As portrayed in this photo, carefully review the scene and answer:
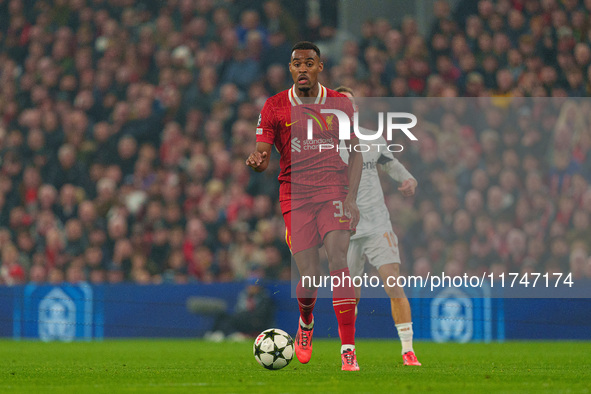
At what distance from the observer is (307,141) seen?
6.65 m

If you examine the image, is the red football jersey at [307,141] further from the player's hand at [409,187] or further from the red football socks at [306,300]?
the player's hand at [409,187]

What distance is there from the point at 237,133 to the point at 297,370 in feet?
24.7

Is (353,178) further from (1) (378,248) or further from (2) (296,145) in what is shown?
(1) (378,248)

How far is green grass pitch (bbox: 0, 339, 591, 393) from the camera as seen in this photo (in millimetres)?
5168

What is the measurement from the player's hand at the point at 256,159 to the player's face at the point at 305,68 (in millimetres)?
619

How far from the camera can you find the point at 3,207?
14805 millimetres

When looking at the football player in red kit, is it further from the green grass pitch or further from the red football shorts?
the green grass pitch

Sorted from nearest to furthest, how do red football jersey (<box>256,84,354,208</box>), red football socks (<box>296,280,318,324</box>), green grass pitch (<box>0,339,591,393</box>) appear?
green grass pitch (<box>0,339,591,393</box>)
red football jersey (<box>256,84,354,208</box>)
red football socks (<box>296,280,318,324</box>)

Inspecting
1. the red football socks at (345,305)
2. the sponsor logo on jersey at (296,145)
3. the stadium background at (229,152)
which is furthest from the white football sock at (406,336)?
the stadium background at (229,152)

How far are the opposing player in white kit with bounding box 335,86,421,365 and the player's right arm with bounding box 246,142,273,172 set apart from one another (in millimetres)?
1491

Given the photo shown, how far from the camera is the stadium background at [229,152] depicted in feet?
37.4

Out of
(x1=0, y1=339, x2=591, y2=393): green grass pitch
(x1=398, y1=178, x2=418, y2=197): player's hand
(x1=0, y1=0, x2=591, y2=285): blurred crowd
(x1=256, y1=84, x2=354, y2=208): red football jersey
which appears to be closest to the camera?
(x1=0, y1=339, x2=591, y2=393): green grass pitch

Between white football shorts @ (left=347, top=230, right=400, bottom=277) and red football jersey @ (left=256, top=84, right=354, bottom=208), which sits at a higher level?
red football jersey @ (left=256, top=84, right=354, bottom=208)

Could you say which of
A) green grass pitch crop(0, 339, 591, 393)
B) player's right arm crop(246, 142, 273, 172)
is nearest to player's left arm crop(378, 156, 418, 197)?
green grass pitch crop(0, 339, 591, 393)
